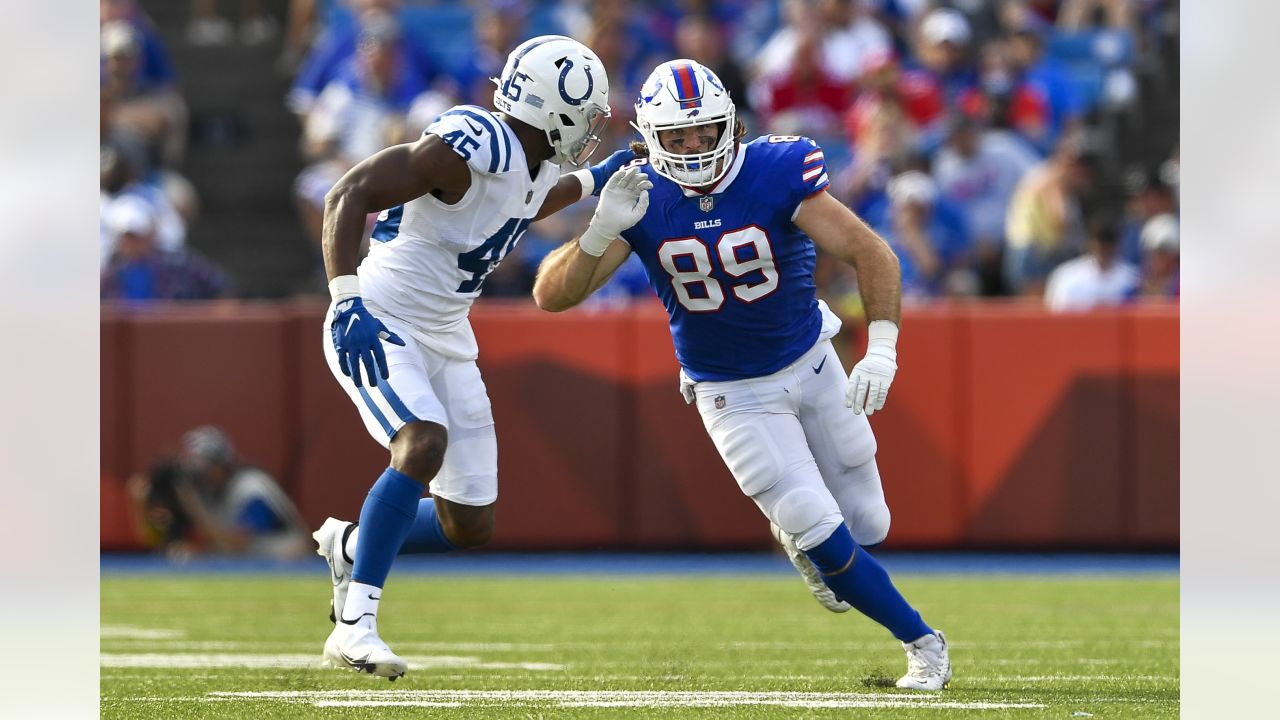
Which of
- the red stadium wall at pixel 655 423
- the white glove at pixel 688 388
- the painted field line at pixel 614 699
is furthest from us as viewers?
the red stadium wall at pixel 655 423

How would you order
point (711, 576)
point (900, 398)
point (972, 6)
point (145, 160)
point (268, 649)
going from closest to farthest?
1. point (268, 649)
2. point (711, 576)
3. point (900, 398)
4. point (145, 160)
5. point (972, 6)

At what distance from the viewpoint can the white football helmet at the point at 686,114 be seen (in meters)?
4.73

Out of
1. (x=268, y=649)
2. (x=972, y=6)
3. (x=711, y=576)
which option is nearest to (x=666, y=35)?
(x=972, y=6)

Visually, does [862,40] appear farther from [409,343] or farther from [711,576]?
[409,343]

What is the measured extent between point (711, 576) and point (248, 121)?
19.6ft

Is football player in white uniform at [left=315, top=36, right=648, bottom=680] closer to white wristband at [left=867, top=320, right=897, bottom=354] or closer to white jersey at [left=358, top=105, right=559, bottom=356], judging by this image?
white jersey at [left=358, top=105, right=559, bottom=356]

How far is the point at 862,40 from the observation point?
11117mm

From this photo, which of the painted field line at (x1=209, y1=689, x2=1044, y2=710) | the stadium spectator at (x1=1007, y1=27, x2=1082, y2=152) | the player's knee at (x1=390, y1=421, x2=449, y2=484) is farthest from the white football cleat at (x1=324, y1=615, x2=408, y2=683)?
the stadium spectator at (x1=1007, y1=27, x2=1082, y2=152)

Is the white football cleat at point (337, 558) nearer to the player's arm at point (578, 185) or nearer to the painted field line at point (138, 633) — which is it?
the player's arm at point (578, 185)

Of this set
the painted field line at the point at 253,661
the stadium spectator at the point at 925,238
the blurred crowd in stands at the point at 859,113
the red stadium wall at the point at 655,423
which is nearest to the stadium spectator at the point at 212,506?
the red stadium wall at the point at 655,423

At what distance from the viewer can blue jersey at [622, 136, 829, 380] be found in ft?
15.8

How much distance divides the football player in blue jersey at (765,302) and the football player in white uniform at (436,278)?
185 mm
